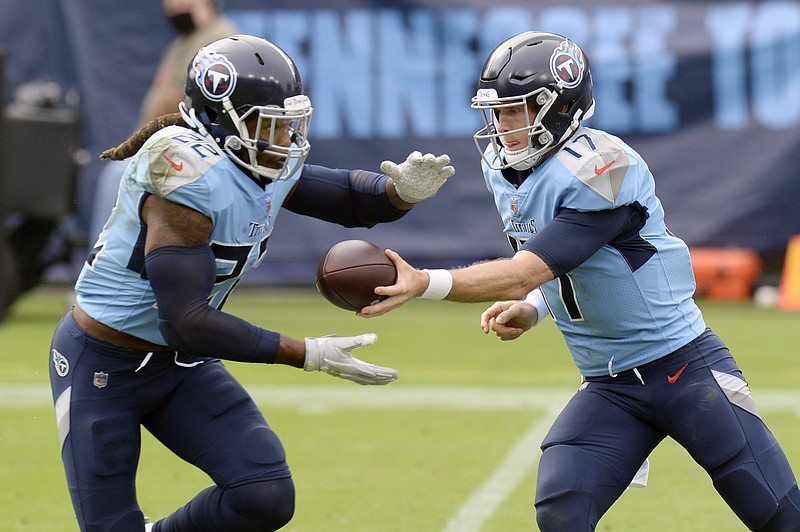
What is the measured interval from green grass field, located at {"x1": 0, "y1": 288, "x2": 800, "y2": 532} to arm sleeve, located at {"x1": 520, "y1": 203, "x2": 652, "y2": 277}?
154cm

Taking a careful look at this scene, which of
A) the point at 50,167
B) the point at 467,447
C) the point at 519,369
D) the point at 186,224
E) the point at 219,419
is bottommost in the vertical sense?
the point at 519,369

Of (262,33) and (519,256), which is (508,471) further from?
(262,33)

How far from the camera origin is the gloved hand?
3746 mm

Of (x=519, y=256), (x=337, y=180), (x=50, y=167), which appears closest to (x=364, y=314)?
(x=519, y=256)

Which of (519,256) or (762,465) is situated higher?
(519,256)

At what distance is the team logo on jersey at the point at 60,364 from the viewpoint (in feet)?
11.8

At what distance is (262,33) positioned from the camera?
10422 millimetres

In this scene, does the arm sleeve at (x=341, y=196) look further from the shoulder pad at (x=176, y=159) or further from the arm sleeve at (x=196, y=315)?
the arm sleeve at (x=196, y=315)

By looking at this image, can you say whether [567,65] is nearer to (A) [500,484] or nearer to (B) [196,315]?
(B) [196,315]

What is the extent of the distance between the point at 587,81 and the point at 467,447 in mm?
2534

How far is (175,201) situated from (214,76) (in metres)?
0.37

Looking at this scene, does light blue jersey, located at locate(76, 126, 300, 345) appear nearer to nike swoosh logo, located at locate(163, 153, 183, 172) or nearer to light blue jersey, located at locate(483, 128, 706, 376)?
nike swoosh logo, located at locate(163, 153, 183, 172)

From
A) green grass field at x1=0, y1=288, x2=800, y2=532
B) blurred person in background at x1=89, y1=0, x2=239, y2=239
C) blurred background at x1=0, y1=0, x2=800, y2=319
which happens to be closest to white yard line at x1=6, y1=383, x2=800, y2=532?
green grass field at x1=0, y1=288, x2=800, y2=532

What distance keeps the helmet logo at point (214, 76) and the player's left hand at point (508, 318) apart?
0.95 m
